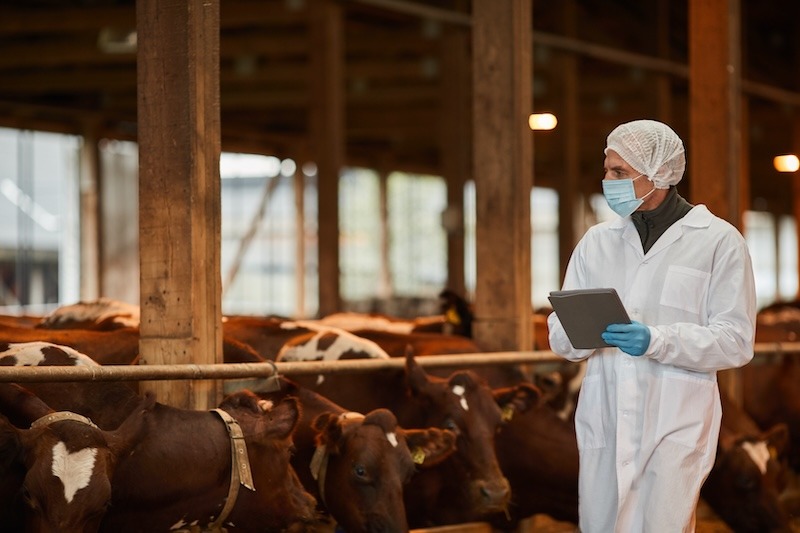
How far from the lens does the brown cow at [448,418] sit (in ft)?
20.3

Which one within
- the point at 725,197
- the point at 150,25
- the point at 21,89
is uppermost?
the point at 21,89

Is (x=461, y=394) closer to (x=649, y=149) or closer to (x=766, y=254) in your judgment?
(x=649, y=149)

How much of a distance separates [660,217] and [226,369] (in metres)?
2.00

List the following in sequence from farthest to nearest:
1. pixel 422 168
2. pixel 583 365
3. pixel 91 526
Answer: pixel 422 168, pixel 583 365, pixel 91 526

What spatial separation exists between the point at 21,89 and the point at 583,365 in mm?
13480

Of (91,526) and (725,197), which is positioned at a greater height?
(725,197)

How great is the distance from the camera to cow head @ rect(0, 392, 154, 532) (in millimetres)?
4016

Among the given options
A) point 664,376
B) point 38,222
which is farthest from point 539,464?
point 38,222

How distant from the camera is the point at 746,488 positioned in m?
7.47

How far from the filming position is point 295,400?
512cm

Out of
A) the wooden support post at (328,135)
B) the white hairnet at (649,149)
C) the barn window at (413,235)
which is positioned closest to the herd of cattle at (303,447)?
the white hairnet at (649,149)

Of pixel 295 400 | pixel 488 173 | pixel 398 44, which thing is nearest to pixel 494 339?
pixel 488 173

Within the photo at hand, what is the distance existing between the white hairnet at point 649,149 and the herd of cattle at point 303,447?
1815 mm

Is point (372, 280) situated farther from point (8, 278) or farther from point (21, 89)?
point (21, 89)
